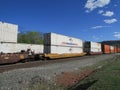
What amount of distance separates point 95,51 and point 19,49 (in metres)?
35.1

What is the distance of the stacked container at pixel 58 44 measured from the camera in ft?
102

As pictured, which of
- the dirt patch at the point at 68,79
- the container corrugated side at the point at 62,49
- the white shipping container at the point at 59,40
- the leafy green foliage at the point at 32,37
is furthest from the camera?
the leafy green foliage at the point at 32,37

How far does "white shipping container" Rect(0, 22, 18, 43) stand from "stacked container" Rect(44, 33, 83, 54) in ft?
27.9

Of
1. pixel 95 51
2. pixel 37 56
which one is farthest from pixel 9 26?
pixel 95 51

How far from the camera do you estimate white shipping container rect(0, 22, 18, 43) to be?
21656mm

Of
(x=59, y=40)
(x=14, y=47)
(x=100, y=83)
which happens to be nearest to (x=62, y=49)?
(x=59, y=40)

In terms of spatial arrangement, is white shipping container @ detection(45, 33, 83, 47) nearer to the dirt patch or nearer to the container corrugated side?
the container corrugated side

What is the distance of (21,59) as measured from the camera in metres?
24.2

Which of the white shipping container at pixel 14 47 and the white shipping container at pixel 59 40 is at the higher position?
the white shipping container at pixel 59 40

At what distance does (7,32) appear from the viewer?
73.1ft

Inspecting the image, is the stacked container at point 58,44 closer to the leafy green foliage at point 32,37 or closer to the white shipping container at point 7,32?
the white shipping container at point 7,32

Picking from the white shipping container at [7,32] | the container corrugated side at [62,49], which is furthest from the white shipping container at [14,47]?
the container corrugated side at [62,49]

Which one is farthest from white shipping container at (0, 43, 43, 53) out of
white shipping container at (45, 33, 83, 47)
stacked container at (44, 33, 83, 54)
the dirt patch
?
the dirt patch

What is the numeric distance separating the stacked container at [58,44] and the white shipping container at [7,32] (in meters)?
8.51
